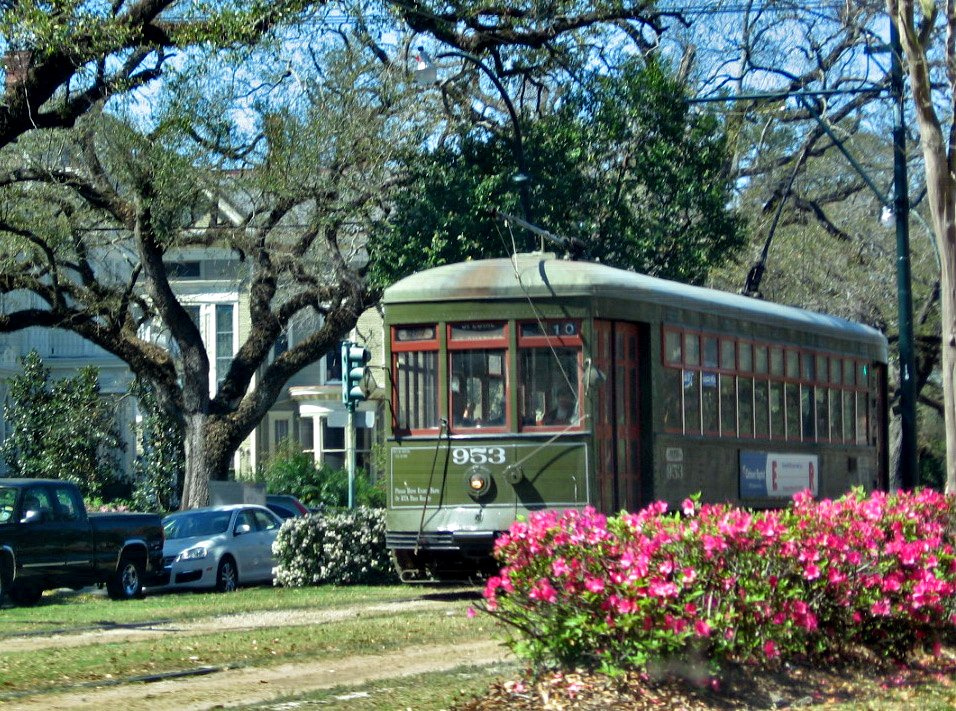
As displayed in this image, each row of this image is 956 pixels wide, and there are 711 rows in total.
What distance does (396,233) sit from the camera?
898 inches

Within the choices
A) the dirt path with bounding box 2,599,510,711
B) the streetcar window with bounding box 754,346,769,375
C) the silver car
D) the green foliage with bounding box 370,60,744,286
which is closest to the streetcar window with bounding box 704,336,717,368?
the streetcar window with bounding box 754,346,769,375

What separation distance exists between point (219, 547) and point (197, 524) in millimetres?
1169

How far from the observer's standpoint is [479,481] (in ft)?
48.4

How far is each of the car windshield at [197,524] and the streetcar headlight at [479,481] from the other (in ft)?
22.8

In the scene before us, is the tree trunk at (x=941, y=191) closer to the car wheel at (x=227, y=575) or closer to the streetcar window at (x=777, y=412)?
the streetcar window at (x=777, y=412)

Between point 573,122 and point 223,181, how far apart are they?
588cm

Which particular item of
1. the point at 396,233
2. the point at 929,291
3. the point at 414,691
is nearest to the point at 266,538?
the point at 396,233

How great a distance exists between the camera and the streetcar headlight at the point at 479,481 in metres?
14.8

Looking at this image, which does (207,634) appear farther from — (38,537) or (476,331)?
(38,537)

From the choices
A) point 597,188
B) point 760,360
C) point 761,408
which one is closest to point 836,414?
point 761,408

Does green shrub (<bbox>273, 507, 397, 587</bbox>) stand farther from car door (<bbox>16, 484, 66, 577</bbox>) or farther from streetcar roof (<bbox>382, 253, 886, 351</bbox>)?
streetcar roof (<bbox>382, 253, 886, 351</bbox>)

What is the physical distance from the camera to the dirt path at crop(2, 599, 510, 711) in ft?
28.8

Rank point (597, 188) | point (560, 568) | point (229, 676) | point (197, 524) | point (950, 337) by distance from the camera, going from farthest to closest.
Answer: point (597, 188), point (197, 524), point (950, 337), point (229, 676), point (560, 568)

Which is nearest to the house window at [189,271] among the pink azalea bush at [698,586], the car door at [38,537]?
the car door at [38,537]
